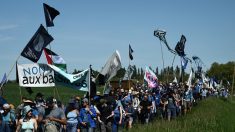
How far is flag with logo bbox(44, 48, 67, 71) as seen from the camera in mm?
18797

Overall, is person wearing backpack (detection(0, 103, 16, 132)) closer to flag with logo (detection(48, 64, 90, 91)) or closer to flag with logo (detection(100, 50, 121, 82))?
flag with logo (detection(48, 64, 90, 91))

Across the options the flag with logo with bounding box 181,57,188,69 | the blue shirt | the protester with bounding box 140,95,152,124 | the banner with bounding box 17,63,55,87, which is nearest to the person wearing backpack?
the banner with bounding box 17,63,55,87

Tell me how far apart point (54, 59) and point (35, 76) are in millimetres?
1339

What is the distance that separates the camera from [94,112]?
57.9ft

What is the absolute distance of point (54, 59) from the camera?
1895 centimetres

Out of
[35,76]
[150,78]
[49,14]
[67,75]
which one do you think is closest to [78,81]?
[67,75]

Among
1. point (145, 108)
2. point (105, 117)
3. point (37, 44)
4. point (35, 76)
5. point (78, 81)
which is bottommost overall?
point (105, 117)

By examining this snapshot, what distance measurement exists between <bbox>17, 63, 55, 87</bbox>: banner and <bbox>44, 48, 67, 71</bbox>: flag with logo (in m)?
0.83

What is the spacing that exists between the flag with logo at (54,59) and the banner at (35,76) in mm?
828

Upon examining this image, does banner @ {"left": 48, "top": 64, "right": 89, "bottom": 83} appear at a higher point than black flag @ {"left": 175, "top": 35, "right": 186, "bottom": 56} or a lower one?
lower

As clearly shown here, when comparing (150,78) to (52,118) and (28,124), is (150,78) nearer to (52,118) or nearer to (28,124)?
(52,118)

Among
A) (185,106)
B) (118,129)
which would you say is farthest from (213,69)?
(118,129)

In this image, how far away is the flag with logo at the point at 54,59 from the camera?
1880 cm

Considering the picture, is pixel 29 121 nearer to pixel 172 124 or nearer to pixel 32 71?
pixel 32 71
